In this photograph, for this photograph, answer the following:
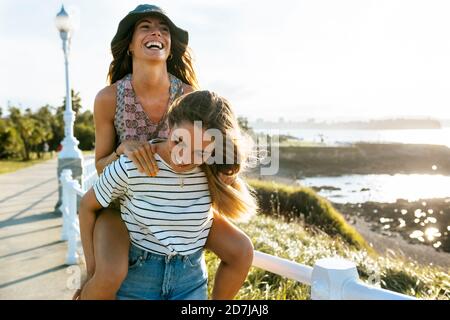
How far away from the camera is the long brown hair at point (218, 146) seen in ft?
5.60

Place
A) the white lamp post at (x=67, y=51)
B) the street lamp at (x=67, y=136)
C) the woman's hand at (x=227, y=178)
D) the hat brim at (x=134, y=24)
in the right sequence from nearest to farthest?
1. the woman's hand at (x=227, y=178)
2. the hat brim at (x=134, y=24)
3. the street lamp at (x=67, y=136)
4. the white lamp post at (x=67, y=51)

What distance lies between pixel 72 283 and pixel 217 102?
12.0 feet

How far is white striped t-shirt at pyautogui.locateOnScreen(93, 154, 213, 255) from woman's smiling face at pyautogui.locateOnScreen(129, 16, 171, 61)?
0.79 metres

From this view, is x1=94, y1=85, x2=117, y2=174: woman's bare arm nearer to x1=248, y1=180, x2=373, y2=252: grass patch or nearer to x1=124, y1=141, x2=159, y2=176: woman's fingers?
x1=124, y1=141, x2=159, y2=176: woman's fingers

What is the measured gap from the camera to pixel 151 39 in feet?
7.88

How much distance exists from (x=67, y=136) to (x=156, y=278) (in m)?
6.59

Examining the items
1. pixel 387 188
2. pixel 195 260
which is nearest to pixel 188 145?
pixel 195 260

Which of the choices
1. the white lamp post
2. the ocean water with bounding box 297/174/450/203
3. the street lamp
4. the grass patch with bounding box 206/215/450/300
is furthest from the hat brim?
the ocean water with bounding box 297/174/450/203

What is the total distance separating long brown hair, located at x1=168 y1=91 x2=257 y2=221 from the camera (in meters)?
1.71

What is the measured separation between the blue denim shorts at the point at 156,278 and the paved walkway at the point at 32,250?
298 centimetres

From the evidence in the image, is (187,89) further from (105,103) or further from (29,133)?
(29,133)

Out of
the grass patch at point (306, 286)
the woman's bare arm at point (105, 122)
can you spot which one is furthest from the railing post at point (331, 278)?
the grass patch at point (306, 286)

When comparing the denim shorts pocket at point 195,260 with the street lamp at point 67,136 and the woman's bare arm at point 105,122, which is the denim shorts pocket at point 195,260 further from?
the street lamp at point 67,136
